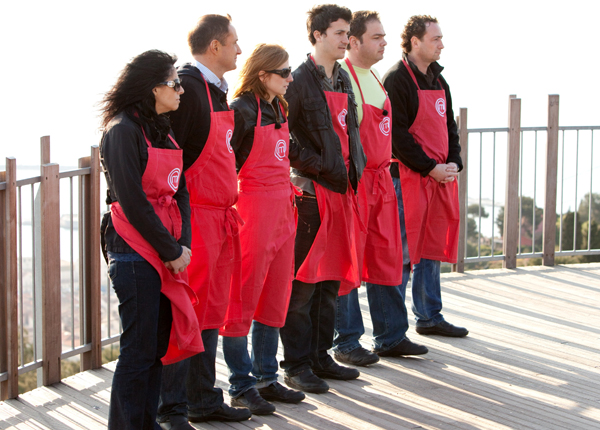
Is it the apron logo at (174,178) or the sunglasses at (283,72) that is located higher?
the sunglasses at (283,72)

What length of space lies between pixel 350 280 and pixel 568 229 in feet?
60.0

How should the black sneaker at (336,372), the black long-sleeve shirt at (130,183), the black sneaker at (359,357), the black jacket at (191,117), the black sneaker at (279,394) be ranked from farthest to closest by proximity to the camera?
the black sneaker at (359,357)
the black sneaker at (336,372)
the black sneaker at (279,394)
the black jacket at (191,117)
the black long-sleeve shirt at (130,183)

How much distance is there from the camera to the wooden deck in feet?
11.9

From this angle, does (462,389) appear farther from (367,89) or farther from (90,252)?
(90,252)

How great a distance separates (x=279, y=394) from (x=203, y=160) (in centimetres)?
129

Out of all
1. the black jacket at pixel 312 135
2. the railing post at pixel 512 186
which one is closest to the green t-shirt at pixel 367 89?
the black jacket at pixel 312 135

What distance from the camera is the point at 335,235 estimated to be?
13.5ft

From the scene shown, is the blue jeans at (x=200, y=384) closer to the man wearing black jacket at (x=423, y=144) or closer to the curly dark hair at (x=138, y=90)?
the curly dark hair at (x=138, y=90)

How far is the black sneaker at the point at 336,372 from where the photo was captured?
417 cm

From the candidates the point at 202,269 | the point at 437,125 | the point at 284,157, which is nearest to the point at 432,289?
the point at 437,125

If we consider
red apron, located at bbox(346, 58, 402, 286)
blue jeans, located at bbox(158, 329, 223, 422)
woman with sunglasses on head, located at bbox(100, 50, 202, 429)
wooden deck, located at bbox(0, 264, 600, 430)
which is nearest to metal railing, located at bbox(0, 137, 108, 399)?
wooden deck, located at bbox(0, 264, 600, 430)

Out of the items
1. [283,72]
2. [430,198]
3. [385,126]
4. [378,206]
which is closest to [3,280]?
[283,72]

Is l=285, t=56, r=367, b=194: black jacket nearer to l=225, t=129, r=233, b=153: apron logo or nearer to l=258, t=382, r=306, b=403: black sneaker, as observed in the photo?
l=225, t=129, r=233, b=153: apron logo

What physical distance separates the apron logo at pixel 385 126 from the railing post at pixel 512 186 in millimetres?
3086
